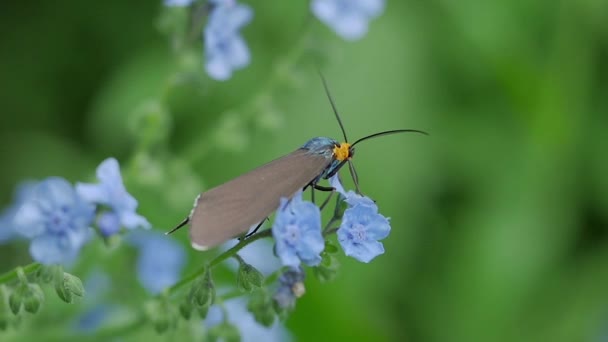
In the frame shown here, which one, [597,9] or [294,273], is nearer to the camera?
[294,273]

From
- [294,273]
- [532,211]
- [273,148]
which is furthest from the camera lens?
[532,211]

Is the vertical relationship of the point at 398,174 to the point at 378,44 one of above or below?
below

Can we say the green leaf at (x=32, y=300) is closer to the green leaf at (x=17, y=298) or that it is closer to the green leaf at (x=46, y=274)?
the green leaf at (x=17, y=298)

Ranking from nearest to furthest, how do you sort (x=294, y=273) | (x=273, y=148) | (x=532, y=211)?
(x=294, y=273), (x=273, y=148), (x=532, y=211)

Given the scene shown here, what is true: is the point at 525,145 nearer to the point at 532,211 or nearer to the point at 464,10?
the point at 532,211

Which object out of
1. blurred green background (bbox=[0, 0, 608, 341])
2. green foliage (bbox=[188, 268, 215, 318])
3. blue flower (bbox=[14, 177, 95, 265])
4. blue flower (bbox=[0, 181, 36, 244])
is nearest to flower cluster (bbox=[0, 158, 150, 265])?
blue flower (bbox=[14, 177, 95, 265])

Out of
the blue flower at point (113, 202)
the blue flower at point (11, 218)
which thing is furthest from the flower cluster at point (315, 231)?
the blue flower at point (11, 218)

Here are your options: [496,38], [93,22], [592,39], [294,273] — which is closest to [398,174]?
[496,38]
